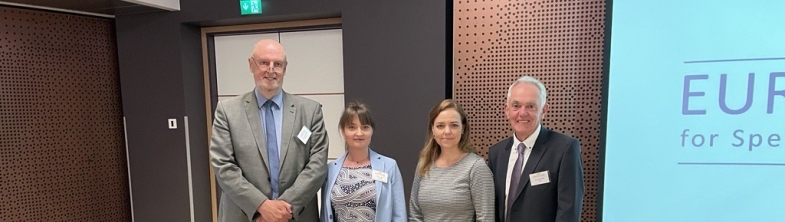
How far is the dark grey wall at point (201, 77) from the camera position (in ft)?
9.26

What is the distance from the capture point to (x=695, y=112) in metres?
1.66

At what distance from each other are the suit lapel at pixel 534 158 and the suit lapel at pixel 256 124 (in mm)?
1205

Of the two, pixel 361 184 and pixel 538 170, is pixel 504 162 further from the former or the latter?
pixel 361 184

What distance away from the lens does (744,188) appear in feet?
5.29

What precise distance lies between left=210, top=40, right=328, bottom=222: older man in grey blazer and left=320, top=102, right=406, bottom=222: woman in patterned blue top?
11cm

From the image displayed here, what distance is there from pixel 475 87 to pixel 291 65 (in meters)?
1.68

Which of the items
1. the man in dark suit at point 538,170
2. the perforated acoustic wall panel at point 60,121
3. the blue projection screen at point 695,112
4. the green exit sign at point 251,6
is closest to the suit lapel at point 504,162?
the man in dark suit at point 538,170

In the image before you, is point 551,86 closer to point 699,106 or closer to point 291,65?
point 699,106

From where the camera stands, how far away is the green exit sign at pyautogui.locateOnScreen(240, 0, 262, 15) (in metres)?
3.14

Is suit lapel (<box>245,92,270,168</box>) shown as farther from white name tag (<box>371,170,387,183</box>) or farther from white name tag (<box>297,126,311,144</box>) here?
white name tag (<box>371,170,387,183</box>)

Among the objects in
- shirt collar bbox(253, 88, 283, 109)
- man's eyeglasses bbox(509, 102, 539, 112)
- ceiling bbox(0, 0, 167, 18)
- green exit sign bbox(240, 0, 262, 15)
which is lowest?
man's eyeglasses bbox(509, 102, 539, 112)

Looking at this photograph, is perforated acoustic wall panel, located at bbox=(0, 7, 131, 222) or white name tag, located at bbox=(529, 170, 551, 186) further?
perforated acoustic wall panel, located at bbox=(0, 7, 131, 222)

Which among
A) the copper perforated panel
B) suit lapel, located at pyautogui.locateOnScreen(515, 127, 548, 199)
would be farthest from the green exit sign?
suit lapel, located at pyautogui.locateOnScreen(515, 127, 548, 199)

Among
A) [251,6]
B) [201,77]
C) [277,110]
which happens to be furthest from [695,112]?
[201,77]
